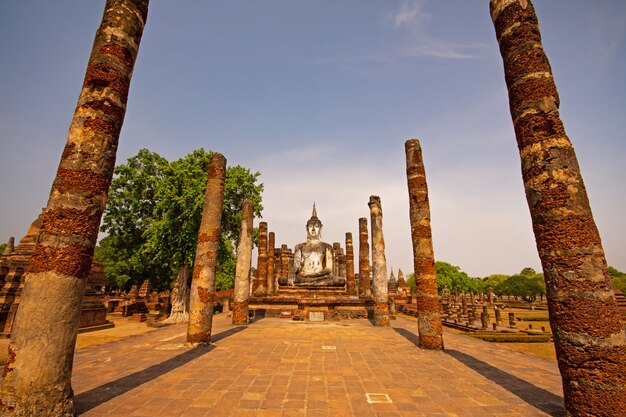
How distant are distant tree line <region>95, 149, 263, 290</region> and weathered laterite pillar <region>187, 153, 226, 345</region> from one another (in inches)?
237

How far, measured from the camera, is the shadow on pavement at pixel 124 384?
4.35 m

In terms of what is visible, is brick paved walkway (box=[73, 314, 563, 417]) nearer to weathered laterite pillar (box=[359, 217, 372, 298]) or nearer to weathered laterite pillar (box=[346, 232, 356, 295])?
weathered laterite pillar (box=[359, 217, 372, 298])

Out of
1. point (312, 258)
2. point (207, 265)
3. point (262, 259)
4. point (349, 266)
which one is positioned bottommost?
point (207, 265)

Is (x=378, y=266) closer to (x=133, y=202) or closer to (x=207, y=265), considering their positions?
(x=207, y=265)

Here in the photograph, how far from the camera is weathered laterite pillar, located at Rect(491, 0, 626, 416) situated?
377 centimetres

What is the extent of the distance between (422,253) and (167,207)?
1330 cm

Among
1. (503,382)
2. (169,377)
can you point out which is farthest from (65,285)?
(503,382)

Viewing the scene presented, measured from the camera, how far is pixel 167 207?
16.3m

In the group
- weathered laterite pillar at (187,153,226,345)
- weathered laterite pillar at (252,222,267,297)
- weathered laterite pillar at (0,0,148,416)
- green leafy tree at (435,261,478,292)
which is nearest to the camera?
weathered laterite pillar at (0,0,148,416)

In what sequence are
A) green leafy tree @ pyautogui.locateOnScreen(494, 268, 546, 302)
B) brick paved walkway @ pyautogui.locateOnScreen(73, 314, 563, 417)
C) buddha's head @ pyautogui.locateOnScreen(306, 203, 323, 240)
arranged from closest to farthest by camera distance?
1. brick paved walkway @ pyautogui.locateOnScreen(73, 314, 563, 417)
2. buddha's head @ pyautogui.locateOnScreen(306, 203, 323, 240)
3. green leafy tree @ pyautogui.locateOnScreen(494, 268, 546, 302)

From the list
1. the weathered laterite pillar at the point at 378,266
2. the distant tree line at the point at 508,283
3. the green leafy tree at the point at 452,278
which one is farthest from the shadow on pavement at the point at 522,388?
the green leafy tree at the point at 452,278

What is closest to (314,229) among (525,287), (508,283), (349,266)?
(349,266)

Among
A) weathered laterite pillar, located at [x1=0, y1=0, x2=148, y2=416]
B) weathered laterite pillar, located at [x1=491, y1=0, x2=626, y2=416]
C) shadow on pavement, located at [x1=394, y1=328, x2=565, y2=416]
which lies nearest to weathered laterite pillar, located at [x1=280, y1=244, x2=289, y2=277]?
shadow on pavement, located at [x1=394, y1=328, x2=565, y2=416]

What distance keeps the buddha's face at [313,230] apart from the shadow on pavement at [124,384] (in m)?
20.2
